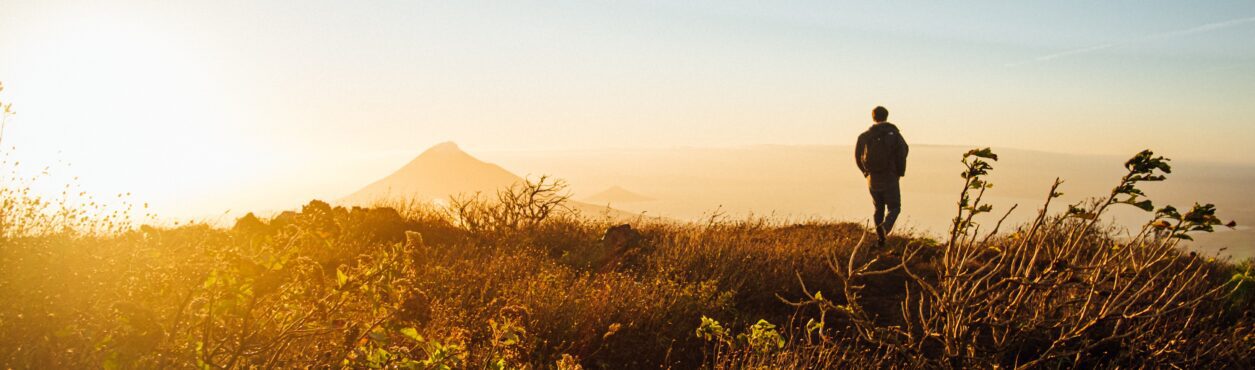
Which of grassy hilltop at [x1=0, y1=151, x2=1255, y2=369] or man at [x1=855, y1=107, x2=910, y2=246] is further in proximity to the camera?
man at [x1=855, y1=107, x2=910, y2=246]

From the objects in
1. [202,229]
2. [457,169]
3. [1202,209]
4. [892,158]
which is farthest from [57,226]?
[457,169]

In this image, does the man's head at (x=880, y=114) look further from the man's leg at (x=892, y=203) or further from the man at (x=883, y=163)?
the man's leg at (x=892, y=203)

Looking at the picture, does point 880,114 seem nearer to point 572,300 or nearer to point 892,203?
point 892,203

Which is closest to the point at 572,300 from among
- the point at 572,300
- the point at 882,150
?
the point at 572,300

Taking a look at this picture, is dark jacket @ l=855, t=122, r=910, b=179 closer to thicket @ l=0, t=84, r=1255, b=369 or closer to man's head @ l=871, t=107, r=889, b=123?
man's head @ l=871, t=107, r=889, b=123

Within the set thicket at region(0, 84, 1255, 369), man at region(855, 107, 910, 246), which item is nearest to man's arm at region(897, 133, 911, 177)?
man at region(855, 107, 910, 246)

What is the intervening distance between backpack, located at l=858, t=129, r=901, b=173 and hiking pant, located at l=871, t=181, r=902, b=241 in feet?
0.80

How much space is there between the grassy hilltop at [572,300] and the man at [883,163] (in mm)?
668

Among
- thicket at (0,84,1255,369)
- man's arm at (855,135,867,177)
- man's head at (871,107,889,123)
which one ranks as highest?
man's head at (871,107,889,123)

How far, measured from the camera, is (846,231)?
1066cm

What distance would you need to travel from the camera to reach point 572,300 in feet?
17.7

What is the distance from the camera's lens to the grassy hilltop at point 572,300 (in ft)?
Answer: 9.49

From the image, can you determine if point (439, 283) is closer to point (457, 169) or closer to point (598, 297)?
point (598, 297)

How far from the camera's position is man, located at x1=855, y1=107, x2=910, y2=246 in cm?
942
